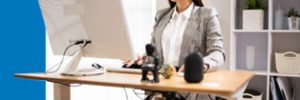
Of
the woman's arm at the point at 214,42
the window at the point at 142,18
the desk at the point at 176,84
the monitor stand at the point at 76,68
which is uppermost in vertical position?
the window at the point at 142,18

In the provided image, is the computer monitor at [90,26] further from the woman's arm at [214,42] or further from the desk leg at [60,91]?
the woman's arm at [214,42]

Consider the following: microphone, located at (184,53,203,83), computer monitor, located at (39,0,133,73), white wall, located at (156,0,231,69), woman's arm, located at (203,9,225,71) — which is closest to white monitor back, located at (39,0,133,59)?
computer monitor, located at (39,0,133,73)

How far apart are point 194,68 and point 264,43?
74.3 inches

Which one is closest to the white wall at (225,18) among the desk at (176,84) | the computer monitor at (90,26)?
the desk at (176,84)

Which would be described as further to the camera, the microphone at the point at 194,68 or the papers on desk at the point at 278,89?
the papers on desk at the point at 278,89

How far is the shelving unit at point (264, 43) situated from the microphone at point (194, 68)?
63.7 inches

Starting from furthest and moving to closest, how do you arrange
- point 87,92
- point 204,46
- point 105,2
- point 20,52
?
point 87,92 < point 20,52 < point 204,46 < point 105,2

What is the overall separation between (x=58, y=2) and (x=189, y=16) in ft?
2.55

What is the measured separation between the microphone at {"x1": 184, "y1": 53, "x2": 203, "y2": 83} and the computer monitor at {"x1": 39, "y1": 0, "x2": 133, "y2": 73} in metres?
0.33

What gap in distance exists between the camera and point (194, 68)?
129cm

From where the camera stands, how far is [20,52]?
284cm

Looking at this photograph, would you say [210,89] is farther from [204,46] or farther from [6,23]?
[6,23]

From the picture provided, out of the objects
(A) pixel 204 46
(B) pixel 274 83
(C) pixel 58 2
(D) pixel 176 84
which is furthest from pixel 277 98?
(C) pixel 58 2

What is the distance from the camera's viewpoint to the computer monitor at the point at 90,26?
1.48m
